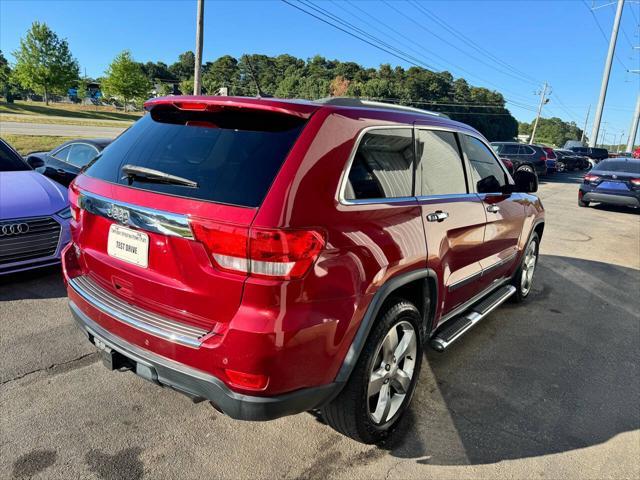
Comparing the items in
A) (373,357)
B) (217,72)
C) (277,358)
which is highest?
(217,72)

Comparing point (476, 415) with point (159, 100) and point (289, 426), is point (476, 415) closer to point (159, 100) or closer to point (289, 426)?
point (289, 426)

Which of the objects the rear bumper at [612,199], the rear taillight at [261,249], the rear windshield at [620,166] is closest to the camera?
the rear taillight at [261,249]

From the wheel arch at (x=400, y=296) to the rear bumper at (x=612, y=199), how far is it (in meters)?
12.6

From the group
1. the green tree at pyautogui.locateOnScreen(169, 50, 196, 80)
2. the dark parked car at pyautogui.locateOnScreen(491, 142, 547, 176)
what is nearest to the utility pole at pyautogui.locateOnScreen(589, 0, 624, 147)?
the dark parked car at pyautogui.locateOnScreen(491, 142, 547, 176)

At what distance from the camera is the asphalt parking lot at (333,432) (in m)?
2.37

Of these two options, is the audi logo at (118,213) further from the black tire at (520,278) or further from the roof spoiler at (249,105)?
the black tire at (520,278)

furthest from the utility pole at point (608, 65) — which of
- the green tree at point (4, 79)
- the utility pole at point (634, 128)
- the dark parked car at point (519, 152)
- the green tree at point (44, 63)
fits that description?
the green tree at point (4, 79)

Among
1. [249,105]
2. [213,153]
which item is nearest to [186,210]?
[213,153]

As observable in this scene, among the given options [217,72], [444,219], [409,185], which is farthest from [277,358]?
[217,72]

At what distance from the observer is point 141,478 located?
2.22 m

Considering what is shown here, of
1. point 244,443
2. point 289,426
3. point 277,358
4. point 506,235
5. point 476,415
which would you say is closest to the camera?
point 277,358

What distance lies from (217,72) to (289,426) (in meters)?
51.3

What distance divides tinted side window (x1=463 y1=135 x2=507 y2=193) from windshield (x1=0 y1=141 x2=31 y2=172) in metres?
4.90

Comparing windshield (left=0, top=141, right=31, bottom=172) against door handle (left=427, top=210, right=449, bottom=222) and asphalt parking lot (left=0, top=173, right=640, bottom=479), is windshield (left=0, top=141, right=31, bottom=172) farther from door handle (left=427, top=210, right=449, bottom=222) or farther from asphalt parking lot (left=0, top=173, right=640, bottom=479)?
door handle (left=427, top=210, right=449, bottom=222)
